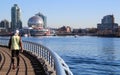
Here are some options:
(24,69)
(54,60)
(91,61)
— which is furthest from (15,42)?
(91,61)

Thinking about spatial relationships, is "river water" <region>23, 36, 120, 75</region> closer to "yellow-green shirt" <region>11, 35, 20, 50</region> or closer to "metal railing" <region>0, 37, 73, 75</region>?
"metal railing" <region>0, 37, 73, 75</region>

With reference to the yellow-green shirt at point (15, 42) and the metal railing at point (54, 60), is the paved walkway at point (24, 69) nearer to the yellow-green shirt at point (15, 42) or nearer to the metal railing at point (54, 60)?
the metal railing at point (54, 60)

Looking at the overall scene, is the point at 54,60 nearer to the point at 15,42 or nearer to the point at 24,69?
the point at 15,42

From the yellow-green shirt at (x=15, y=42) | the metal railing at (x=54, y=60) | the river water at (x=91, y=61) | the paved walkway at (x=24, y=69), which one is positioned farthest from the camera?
the river water at (x=91, y=61)

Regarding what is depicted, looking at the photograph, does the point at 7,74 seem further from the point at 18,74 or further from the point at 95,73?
the point at 95,73

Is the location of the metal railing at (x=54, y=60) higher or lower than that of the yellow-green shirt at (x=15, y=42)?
lower

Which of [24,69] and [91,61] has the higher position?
[24,69]

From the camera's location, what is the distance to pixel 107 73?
34688 millimetres

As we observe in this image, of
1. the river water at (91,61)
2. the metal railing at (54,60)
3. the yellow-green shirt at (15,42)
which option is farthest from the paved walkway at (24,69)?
the river water at (91,61)

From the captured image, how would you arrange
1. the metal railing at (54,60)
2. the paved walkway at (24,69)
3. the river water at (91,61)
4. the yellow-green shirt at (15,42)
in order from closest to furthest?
the metal railing at (54,60) < the paved walkway at (24,69) < the yellow-green shirt at (15,42) < the river water at (91,61)

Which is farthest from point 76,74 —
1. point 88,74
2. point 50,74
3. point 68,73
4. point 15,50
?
point 68,73

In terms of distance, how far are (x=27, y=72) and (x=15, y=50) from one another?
5.52 feet

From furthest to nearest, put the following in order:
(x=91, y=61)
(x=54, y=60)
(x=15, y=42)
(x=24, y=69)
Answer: (x=91, y=61) → (x=24, y=69) → (x=15, y=42) → (x=54, y=60)

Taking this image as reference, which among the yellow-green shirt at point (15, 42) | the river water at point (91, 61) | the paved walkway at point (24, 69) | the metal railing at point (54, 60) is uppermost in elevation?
the yellow-green shirt at point (15, 42)
